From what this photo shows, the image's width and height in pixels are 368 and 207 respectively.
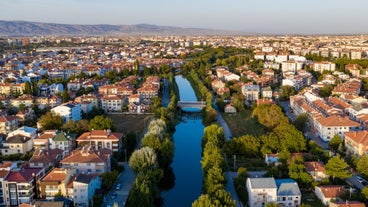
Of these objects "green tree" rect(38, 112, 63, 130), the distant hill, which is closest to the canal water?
"green tree" rect(38, 112, 63, 130)

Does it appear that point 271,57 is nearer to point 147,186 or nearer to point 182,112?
point 182,112

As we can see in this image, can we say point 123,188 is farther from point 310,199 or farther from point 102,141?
point 310,199

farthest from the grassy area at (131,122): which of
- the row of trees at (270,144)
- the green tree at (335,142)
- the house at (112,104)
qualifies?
the green tree at (335,142)

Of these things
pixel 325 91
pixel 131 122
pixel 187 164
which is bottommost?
pixel 187 164

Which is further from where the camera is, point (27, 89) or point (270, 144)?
point (27, 89)

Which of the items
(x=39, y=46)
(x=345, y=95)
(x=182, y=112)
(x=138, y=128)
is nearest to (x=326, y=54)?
(x=345, y=95)

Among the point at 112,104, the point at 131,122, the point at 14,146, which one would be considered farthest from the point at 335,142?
the point at 112,104

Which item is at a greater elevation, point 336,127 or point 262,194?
point 336,127
